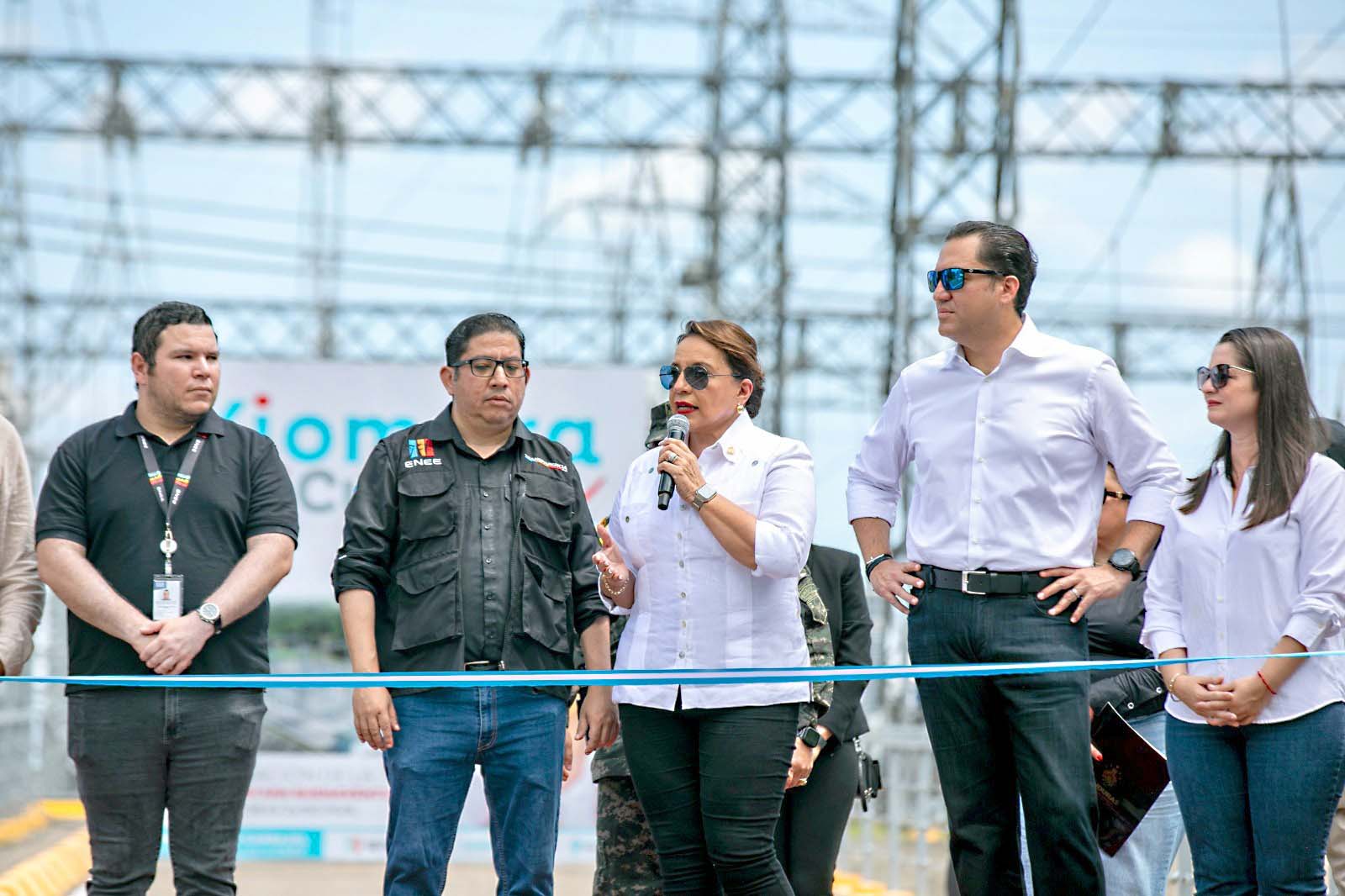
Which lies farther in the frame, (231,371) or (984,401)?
(231,371)

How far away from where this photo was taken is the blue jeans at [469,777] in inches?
165

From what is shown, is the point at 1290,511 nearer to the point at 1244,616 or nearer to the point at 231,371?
the point at 1244,616

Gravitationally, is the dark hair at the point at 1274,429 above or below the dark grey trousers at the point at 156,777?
above

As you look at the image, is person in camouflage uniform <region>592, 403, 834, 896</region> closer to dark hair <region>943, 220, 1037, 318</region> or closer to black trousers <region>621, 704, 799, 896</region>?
black trousers <region>621, 704, 799, 896</region>

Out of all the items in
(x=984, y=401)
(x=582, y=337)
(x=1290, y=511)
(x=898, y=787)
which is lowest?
(x=898, y=787)

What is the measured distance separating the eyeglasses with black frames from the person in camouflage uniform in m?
0.45

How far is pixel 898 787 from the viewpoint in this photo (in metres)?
8.71

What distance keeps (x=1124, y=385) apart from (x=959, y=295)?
45 centimetres

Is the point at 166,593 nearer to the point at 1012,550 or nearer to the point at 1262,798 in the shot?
the point at 1012,550

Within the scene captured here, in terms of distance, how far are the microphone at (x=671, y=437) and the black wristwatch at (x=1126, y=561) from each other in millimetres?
1079

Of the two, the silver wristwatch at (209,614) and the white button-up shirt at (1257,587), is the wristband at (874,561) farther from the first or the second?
the silver wristwatch at (209,614)

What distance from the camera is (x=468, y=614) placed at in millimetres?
4281

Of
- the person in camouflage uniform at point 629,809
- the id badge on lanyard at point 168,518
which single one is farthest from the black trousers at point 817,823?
the id badge on lanyard at point 168,518

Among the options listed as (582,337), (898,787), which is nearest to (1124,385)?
(898,787)
